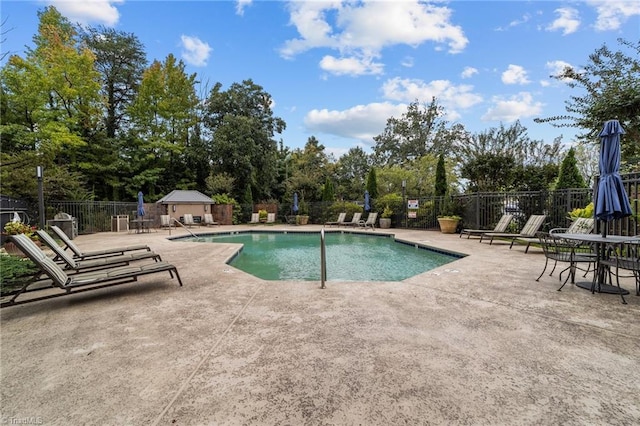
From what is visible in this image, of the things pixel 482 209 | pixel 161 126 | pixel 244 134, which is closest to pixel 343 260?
pixel 482 209

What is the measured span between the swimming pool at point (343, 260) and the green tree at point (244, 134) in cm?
1226

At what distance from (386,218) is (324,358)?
1358 cm

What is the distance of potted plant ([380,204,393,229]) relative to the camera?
15.1 m

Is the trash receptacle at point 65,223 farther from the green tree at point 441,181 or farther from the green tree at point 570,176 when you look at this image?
the green tree at point 570,176

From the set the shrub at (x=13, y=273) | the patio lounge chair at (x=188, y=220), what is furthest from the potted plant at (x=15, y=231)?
the patio lounge chair at (x=188, y=220)

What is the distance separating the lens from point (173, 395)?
1.78 metres

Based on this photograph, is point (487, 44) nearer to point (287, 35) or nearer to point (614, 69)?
point (614, 69)

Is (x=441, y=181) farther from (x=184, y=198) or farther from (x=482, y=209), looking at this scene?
(x=184, y=198)

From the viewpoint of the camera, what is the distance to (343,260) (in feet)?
25.2

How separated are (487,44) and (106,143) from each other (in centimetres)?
2235

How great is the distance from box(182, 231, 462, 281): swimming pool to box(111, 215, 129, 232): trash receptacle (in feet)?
24.6

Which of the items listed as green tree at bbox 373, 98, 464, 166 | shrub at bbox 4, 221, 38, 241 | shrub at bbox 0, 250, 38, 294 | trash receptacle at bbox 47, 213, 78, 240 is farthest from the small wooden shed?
green tree at bbox 373, 98, 464, 166

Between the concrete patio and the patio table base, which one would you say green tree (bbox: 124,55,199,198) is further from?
the patio table base

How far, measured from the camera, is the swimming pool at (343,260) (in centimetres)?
607
